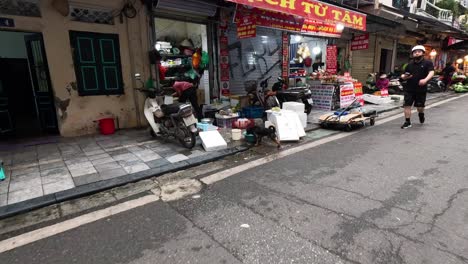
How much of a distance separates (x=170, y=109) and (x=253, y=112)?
336 centimetres

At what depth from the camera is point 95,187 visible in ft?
13.2

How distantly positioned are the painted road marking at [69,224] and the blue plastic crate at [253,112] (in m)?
5.39

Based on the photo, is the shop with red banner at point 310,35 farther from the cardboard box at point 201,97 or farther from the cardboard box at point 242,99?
the cardboard box at point 201,97

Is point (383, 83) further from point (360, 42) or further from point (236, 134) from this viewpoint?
point (236, 134)

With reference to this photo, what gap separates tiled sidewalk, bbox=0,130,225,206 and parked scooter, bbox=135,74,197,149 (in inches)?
9.3

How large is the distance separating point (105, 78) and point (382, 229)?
7.30m

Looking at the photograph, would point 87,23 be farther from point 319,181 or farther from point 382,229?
point 382,229

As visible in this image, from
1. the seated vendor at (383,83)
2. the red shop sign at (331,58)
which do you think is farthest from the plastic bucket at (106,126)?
the seated vendor at (383,83)

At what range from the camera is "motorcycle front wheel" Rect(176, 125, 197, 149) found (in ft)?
19.0

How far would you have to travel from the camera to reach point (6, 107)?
6.99m

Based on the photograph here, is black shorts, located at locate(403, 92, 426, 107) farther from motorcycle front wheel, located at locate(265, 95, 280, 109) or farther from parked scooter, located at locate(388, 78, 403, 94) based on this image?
parked scooter, located at locate(388, 78, 403, 94)

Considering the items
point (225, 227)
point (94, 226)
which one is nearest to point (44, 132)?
point (94, 226)

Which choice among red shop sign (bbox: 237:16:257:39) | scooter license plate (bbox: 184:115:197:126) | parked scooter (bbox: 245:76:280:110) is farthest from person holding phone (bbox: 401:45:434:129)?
scooter license plate (bbox: 184:115:197:126)

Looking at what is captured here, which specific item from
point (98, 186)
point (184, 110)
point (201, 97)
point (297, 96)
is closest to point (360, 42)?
point (297, 96)
